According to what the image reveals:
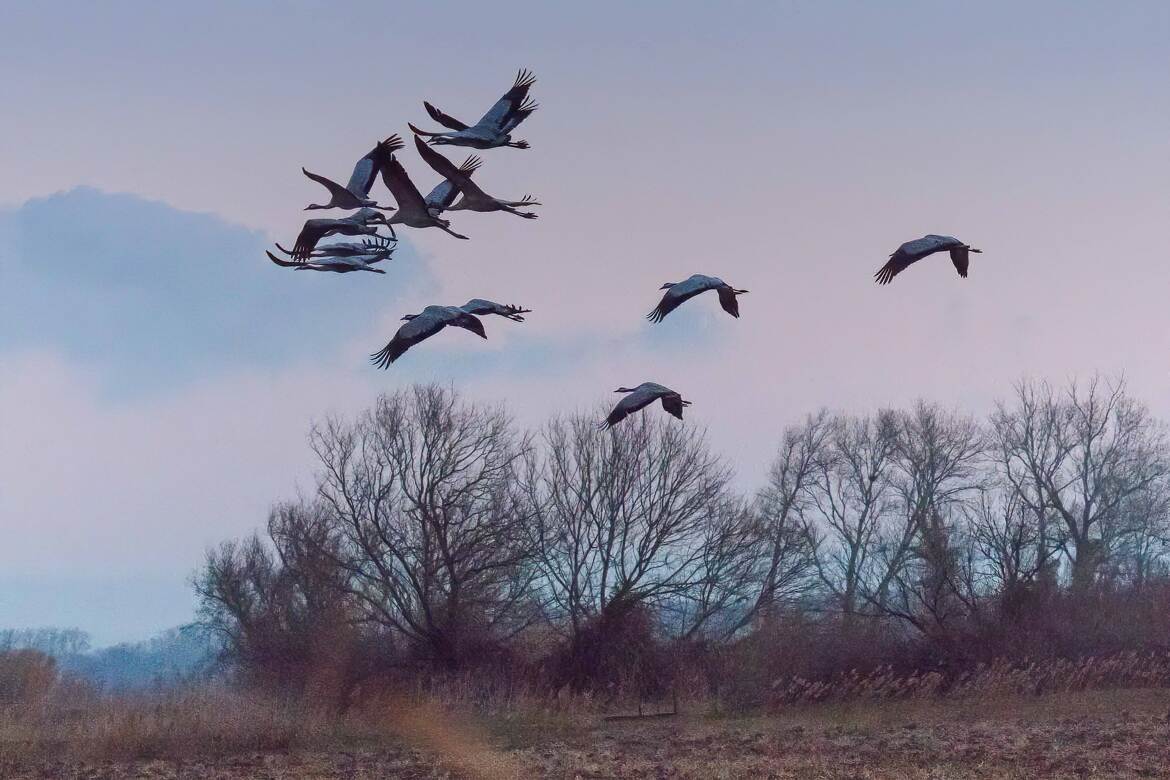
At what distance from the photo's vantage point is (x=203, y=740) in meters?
22.7

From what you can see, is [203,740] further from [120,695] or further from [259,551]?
[259,551]

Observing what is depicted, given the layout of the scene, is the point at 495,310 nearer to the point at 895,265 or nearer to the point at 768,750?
the point at 895,265

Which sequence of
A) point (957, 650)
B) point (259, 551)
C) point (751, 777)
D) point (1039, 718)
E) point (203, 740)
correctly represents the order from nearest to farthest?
point (751, 777)
point (203, 740)
point (1039, 718)
point (957, 650)
point (259, 551)

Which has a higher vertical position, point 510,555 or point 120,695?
point 510,555

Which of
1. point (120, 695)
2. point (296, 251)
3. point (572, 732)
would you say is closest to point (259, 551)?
point (120, 695)

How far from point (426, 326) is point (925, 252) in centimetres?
506

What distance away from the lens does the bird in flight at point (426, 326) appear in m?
13.0

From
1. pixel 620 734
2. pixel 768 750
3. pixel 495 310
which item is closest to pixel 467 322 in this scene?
pixel 495 310

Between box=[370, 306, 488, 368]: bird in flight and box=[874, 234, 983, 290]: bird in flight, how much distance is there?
160 inches

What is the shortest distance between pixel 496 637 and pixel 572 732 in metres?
10.2

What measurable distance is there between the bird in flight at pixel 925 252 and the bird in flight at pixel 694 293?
1513 mm

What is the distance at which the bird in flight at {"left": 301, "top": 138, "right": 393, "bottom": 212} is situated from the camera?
13008mm

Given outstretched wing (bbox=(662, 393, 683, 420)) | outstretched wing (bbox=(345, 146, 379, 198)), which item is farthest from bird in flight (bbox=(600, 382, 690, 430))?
outstretched wing (bbox=(345, 146, 379, 198))

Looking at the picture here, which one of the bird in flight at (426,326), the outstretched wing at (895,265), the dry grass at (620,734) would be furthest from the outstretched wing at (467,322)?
the dry grass at (620,734)
